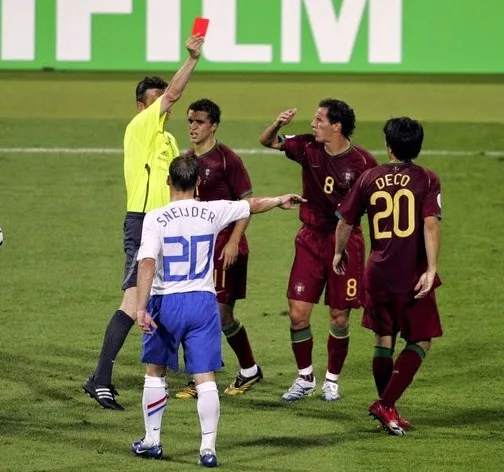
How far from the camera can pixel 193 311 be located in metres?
8.17

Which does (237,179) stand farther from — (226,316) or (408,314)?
(408,314)

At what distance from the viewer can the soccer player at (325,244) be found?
9914mm

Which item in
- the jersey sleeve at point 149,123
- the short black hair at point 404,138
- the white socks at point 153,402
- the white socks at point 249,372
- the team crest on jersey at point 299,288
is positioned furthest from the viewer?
the white socks at point 249,372

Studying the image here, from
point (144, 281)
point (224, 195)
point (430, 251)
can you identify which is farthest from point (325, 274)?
point (144, 281)

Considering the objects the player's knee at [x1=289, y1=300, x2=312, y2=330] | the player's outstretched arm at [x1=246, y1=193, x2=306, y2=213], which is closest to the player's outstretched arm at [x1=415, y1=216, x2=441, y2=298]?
the player's outstretched arm at [x1=246, y1=193, x2=306, y2=213]

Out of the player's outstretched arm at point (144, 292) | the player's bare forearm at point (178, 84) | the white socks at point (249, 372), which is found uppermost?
the player's bare forearm at point (178, 84)

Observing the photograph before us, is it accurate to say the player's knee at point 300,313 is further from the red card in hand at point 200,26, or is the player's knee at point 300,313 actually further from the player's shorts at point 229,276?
the red card in hand at point 200,26

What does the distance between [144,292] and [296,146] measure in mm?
2427

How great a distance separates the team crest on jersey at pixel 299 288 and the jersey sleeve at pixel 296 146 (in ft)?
2.69

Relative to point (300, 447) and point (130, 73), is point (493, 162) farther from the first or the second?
point (300, 447)

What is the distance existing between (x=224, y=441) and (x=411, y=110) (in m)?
12.4

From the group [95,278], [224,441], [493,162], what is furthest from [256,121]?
[224,441]

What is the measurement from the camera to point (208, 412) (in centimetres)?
805

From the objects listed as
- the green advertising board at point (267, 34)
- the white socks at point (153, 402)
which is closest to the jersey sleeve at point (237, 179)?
the white socks at point (153, 402)
